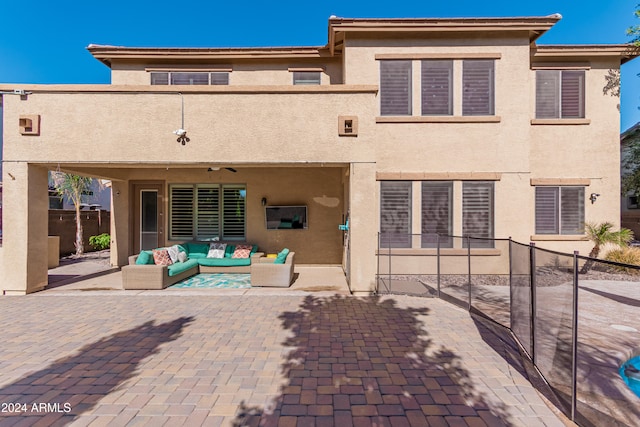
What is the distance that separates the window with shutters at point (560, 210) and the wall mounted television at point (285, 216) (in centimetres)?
821

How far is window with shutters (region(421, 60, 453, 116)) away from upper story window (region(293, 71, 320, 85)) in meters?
3.87

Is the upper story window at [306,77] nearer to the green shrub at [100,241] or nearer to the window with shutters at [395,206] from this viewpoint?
the window with shutters at [395,206]

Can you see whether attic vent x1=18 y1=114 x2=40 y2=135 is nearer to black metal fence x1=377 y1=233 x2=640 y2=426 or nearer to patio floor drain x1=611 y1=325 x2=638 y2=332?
black metal fence x1=377 y1=233 x2=640 y2=426

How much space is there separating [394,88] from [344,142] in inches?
137

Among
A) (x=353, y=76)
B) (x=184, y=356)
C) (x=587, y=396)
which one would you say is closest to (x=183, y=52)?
(x=353, y=76)

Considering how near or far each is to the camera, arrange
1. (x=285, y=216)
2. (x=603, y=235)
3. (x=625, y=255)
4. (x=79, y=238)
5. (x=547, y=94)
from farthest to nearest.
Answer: (x=79, y=238)
(x=285, y=216)
(x=547, y=94)
(x=603, y=235)
(x=625, y=255)

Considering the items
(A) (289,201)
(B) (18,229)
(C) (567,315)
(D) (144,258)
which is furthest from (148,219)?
(C) (567,315)

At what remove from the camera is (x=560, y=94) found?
9844mm

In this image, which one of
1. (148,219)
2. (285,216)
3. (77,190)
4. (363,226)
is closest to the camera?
(363,226)

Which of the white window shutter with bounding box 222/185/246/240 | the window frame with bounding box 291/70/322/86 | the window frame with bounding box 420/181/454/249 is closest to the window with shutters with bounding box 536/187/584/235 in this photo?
the window frame with bounding box 420/181/454/249

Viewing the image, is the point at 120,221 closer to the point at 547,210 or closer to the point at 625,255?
the point at 547,210

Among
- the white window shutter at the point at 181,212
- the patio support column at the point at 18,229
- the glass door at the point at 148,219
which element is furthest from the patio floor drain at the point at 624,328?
the glass door at the point at 148,219

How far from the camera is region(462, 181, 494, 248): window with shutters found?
9008 mm

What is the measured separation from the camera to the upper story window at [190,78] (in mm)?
10891
